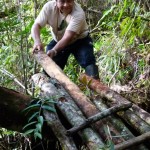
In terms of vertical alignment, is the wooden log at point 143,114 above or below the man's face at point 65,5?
below

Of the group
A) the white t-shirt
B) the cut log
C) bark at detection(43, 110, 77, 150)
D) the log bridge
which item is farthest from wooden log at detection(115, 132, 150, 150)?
the white t-shirt

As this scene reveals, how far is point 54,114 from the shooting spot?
235 centimetres

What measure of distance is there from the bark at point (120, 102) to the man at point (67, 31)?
80 cm

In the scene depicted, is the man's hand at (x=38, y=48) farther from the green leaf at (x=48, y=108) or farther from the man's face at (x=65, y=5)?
the green leaf at (x=48, y=108)

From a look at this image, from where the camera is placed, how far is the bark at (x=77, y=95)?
2285 mm

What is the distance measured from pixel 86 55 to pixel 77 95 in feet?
4.83

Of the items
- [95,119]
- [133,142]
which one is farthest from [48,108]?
[133,142]

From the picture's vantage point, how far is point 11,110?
7.57 ft

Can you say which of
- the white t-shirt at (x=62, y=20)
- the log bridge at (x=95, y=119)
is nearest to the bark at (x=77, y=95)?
the log bridge at (x=95, y=119)

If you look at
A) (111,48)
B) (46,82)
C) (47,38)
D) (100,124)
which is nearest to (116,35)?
(111,48)

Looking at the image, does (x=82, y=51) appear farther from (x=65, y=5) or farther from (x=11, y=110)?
(x=11, y=110)

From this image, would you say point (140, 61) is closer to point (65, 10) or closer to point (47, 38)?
point (65, 10)

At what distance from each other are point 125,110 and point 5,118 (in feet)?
3.12

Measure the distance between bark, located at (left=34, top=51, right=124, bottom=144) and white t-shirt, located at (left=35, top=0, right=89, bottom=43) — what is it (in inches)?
21.6
